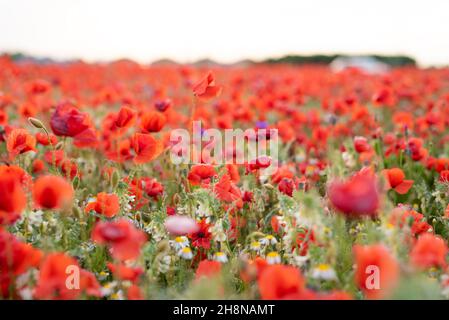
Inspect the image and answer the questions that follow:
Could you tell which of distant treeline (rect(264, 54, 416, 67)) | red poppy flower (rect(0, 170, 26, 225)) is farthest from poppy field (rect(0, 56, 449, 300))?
distant treeline (rect(264, 54, 416, 67))

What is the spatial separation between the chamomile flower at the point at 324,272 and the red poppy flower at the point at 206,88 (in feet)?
4.01

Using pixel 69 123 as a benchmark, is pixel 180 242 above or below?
below

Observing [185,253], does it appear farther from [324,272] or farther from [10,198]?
[10,198]

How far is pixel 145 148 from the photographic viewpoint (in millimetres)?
2600

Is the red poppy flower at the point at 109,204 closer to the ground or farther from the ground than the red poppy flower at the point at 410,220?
farther from the ground

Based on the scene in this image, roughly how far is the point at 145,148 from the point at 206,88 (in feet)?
1.36

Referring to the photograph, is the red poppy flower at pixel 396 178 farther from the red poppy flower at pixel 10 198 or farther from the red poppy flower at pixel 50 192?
the red poppy flower at pixel 10 198

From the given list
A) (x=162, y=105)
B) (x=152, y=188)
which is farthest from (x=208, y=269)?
(x=162, y=105)

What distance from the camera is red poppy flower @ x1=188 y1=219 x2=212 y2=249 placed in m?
2.19

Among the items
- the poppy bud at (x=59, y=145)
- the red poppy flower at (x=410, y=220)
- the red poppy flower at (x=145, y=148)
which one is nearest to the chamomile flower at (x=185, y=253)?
the red poppy flower at (x=145, y=148)

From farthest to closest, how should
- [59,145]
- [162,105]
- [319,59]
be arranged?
[319,59] → [162,105] → [59,145]

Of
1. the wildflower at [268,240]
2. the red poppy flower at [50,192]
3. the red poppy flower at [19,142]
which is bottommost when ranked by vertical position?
the wildflower at [268,240]

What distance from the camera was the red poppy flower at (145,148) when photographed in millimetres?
2574
